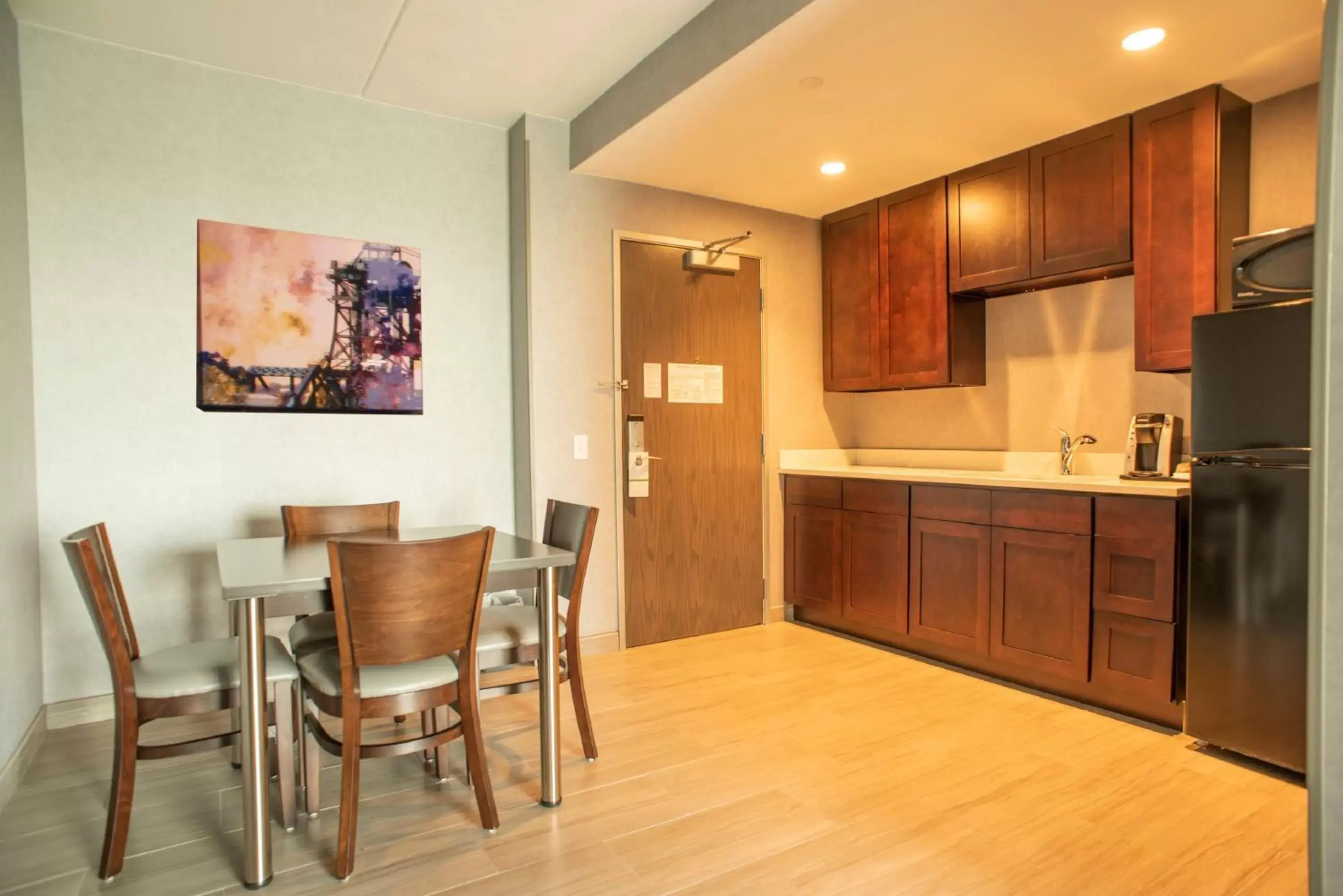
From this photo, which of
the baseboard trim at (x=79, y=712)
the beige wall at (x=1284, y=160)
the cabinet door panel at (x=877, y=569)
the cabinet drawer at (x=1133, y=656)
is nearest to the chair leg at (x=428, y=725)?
the baseboard trim at (x=79, y=712)

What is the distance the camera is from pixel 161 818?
2.17 m

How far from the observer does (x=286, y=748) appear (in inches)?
82.7

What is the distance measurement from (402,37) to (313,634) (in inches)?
91.7

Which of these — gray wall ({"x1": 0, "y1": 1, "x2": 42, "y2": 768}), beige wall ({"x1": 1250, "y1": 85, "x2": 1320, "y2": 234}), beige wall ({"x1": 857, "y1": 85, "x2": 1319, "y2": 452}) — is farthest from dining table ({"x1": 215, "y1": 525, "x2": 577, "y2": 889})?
beige wall ({"x1": 1250, "y1": 85, "x2": 1320, "y2": 234})

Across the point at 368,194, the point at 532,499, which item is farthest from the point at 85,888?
the point at 368,194

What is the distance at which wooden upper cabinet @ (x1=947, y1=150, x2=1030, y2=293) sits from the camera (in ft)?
11.6

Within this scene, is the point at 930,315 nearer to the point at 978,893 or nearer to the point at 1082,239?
the point at 1082,239

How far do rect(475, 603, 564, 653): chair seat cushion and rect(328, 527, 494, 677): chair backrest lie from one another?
12.4 inches

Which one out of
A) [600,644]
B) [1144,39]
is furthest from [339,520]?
[1144,39]

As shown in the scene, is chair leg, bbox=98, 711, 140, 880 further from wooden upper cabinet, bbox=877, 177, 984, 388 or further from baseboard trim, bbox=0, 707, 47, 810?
wooden upper cabinet, bbox=877, 177, 984, 388

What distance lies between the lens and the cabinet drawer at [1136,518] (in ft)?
9.04

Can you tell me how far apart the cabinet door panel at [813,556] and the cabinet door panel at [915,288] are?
0.89 meters

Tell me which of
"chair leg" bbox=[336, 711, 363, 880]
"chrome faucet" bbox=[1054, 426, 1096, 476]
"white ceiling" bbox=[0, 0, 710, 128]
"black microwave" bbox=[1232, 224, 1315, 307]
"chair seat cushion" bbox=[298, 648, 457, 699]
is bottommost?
"chair leg" bbox=[336, 711, 363, 880]

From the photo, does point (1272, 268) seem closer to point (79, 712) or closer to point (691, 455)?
point (691, 455)
